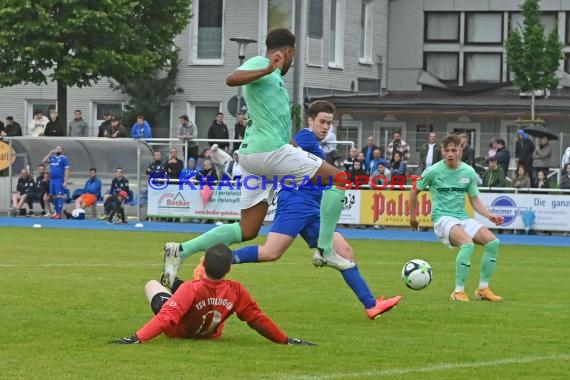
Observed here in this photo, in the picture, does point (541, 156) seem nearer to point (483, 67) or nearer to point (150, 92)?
point (150, 92)

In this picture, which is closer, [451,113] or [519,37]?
[519,37]

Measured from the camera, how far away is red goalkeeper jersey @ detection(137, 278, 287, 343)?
31.3 feet

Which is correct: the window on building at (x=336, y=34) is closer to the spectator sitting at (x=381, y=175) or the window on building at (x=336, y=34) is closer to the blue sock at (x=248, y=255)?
the spectator sitting at (x=381, y=175)

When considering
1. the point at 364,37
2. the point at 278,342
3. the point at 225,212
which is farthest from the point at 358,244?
the point at 364,37

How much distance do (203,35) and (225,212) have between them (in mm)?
19473

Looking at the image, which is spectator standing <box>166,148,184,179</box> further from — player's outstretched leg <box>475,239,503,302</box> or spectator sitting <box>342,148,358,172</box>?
player's outstretched leg <box>475,239,503,302</box>

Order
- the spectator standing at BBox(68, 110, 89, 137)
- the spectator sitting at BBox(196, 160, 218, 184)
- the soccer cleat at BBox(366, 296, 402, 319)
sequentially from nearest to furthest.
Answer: the soccer cleat at BBox(366, 296, 402, 319), the spectator sitting at BBox(196, 160, 218, 184), the spectator standing at BBox(68, 110, 89, 137)

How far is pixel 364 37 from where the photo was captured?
5488 centimetres

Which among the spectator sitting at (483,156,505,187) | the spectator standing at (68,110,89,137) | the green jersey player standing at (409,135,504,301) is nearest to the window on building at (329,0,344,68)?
the spectator standing at (68,110,89,137)

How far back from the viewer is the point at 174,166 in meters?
34.6

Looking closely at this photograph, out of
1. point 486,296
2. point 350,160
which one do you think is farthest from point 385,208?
point 486,296

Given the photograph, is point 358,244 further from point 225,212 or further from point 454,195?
point 454,195

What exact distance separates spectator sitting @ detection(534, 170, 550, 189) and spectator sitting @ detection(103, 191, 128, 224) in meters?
10.3

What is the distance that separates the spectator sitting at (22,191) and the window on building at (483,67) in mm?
26003
